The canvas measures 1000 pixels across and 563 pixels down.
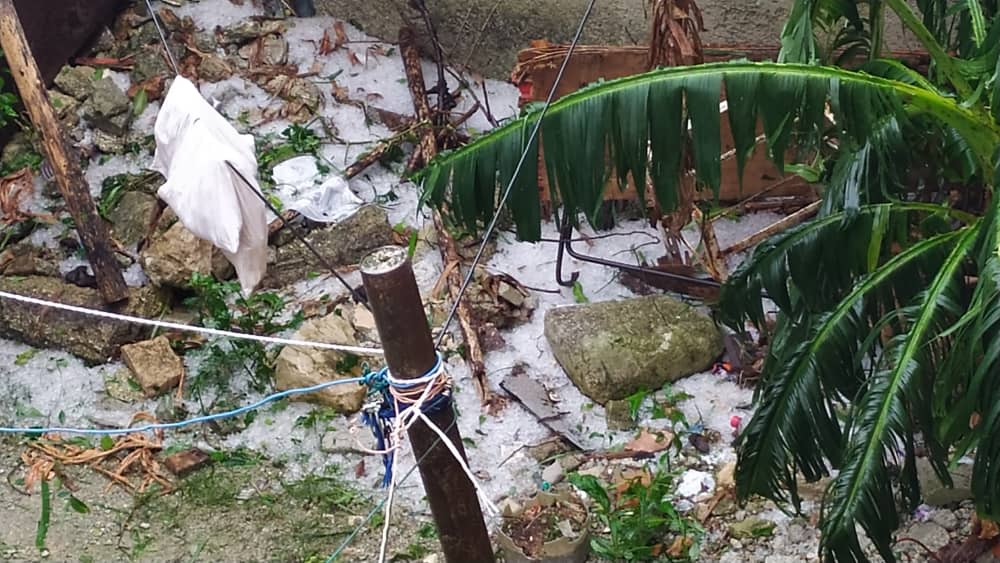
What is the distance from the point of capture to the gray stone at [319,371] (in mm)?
4199

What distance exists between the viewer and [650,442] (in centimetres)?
395

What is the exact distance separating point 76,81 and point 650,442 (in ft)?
12.7

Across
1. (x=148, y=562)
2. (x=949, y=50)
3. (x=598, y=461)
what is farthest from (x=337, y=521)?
(x=949, y=50)

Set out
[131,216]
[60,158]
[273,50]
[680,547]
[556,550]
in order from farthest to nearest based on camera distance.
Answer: [273,50]
[131,216]
[60,158]
[680,547]
[556,550]

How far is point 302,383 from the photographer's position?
4219 millimetres

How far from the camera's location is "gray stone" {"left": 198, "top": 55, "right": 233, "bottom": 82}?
5777 mm

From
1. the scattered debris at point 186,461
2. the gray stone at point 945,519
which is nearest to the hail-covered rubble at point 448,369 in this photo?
the gray stone at point 945,519

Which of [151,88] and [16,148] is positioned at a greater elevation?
[151,88]

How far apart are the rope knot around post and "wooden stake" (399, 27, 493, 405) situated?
5.57 feet

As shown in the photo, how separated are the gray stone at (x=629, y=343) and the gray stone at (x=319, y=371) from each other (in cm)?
88

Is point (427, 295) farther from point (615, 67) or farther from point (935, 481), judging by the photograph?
point (935, 481)

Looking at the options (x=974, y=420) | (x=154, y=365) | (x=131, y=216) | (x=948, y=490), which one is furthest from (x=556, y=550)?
(x=131, y=216)

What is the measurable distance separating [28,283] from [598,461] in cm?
276

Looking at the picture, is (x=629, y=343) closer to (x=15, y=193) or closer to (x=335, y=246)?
(x=335, y=246)
